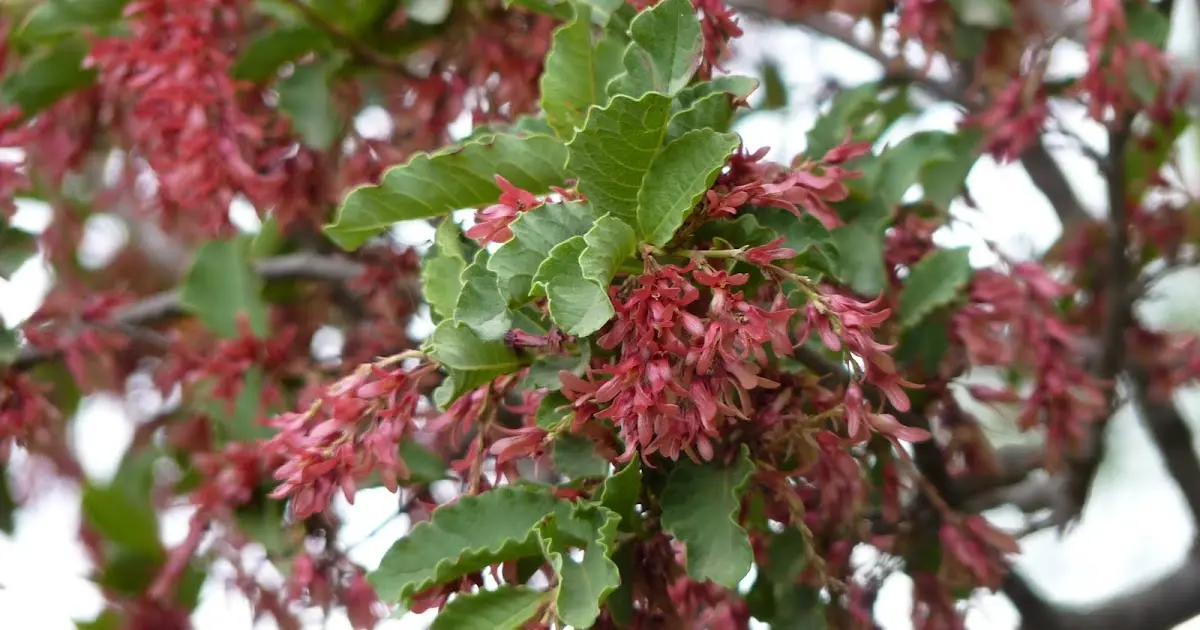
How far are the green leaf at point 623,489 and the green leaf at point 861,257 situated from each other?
0.77 feet

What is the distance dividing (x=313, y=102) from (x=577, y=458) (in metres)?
0.59

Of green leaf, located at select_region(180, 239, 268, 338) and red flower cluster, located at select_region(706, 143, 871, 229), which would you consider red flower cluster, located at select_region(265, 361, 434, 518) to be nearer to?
red flower cluster, located at select_region(706, 143, 871, 229)

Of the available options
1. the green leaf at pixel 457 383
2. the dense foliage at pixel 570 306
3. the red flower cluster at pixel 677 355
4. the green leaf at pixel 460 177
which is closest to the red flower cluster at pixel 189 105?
the dense foliage at pixel 570 306

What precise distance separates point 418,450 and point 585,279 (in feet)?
1.57

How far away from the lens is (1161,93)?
120cm

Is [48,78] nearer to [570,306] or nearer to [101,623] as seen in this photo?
[101,623]

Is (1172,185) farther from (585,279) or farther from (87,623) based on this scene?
(87,623)

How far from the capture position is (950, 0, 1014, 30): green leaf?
45.5 inches

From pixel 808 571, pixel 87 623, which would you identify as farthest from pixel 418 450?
pixel 87 623

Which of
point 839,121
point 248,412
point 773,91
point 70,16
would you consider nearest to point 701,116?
point 839,121

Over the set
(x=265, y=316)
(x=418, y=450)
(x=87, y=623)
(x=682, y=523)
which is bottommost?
(x=87, y=623)

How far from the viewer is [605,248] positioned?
1.92 ft

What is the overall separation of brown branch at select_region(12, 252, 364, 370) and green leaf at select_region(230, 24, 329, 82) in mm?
225

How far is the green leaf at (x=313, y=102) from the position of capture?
114cm
